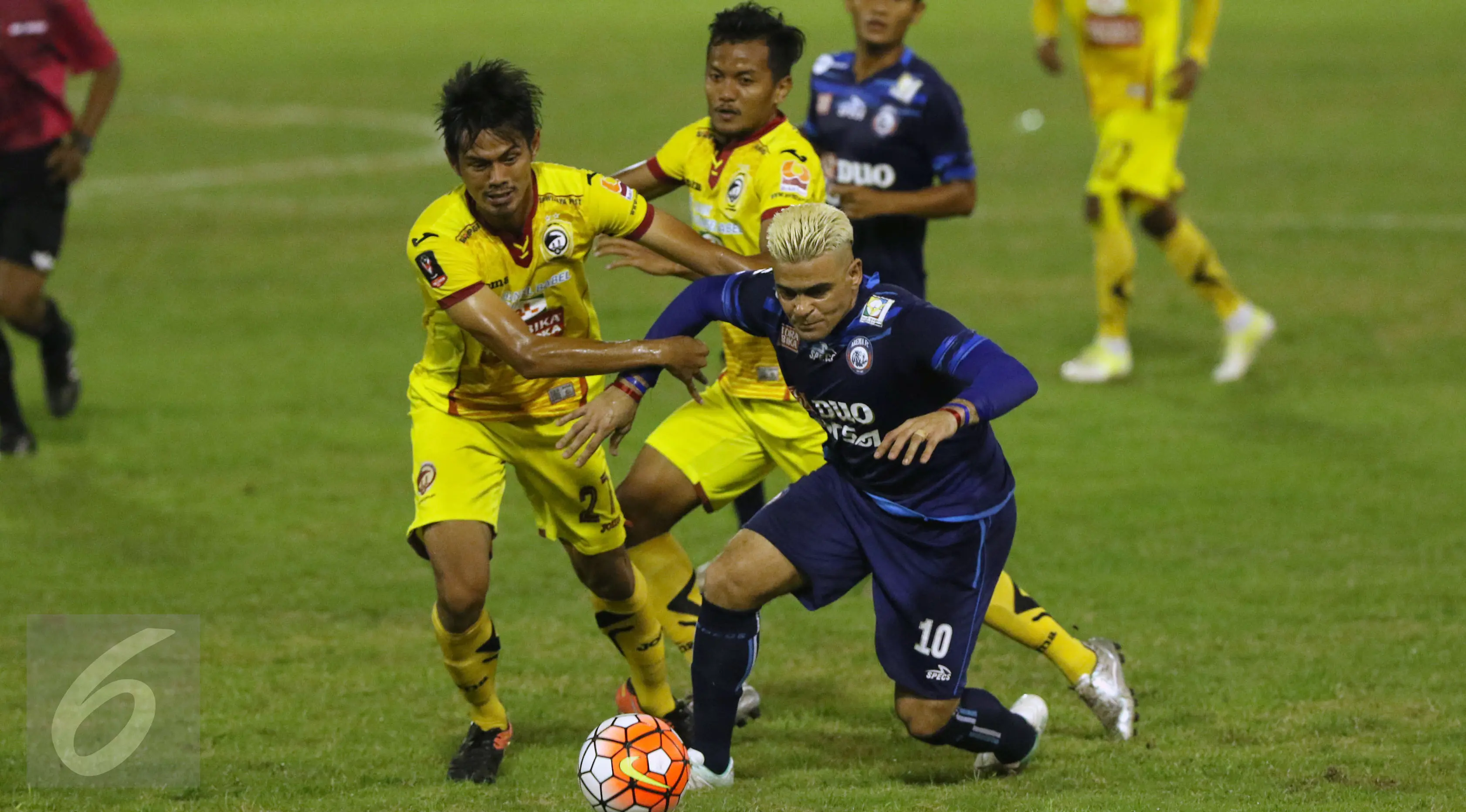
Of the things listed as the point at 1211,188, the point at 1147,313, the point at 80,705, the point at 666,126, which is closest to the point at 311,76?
the point at 666,126

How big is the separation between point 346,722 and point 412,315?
8.37 metres

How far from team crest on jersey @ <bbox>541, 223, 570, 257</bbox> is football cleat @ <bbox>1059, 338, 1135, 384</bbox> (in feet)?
23.1

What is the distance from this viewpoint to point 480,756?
6.66 metres

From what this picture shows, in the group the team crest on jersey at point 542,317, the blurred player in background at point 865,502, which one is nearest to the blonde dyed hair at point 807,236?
the blurred player in background at point 865,502

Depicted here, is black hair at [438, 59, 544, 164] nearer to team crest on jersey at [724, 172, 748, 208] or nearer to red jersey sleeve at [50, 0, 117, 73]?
→ team crest on jersey at [724, 172, 748, 208]

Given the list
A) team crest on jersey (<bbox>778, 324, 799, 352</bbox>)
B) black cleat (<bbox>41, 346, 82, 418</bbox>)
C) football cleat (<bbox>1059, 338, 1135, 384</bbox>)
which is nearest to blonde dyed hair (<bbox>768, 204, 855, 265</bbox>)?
team crest on jersey (<bbox>778, 324, 799, 352</bbox>)

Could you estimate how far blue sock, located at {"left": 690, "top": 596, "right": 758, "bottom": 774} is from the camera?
6340 mm

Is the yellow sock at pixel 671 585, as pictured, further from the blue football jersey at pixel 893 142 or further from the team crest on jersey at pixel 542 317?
the blue football jersey at pixel 893 142

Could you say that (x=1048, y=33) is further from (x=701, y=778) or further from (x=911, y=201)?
(x=701, y=778)

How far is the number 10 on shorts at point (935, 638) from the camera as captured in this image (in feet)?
20.4

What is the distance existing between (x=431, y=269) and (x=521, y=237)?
14.2 inches

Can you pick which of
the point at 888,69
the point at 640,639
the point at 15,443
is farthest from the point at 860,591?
the point at 15,443

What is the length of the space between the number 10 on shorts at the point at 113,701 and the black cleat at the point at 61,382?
13.0 ft

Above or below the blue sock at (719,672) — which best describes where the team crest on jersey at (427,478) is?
above
